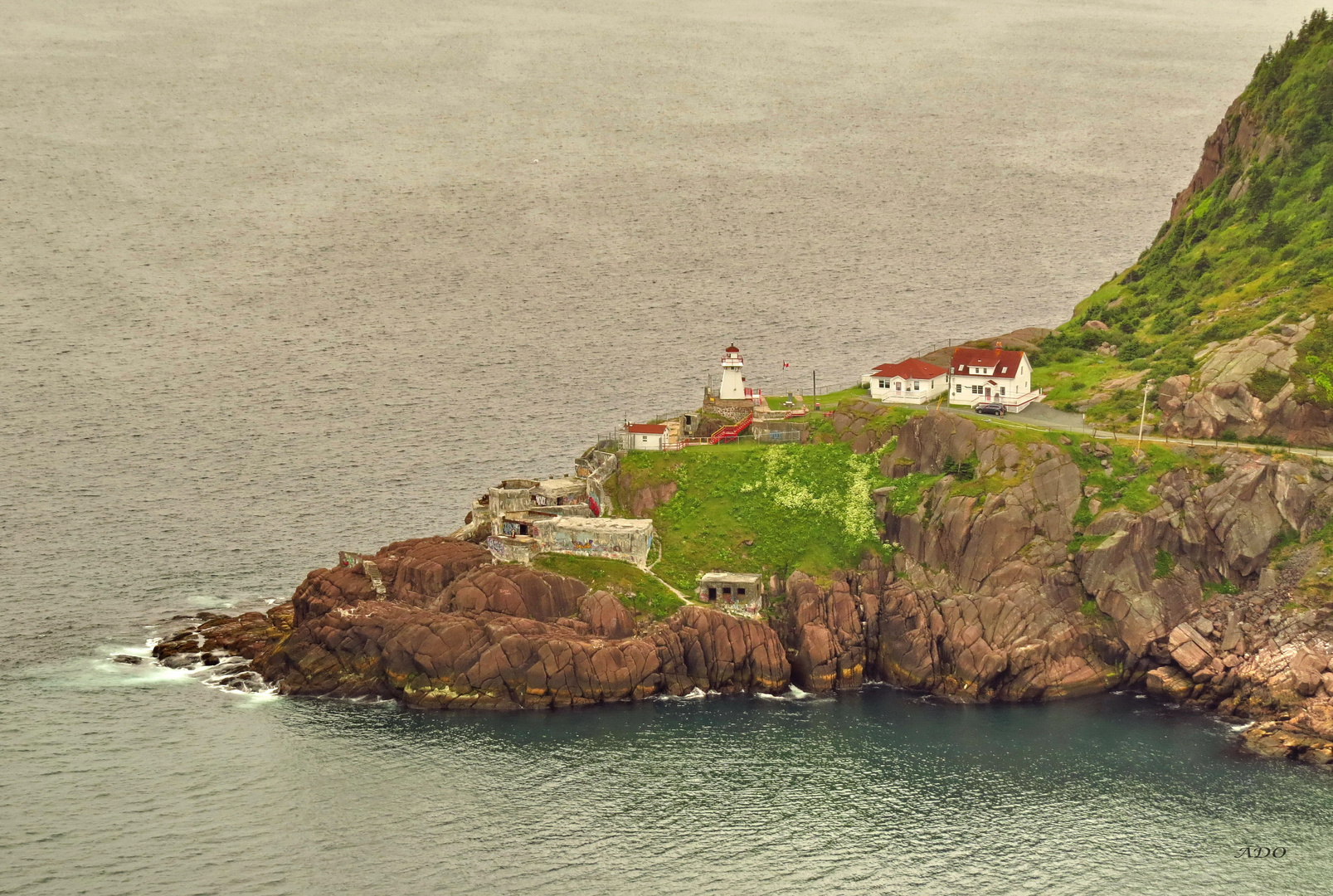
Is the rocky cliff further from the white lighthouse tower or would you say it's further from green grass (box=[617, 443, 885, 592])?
the white lighthouse tower

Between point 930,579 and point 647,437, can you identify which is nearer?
point 930,579

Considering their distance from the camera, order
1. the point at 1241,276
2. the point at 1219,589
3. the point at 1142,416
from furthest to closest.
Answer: the point at 1241,276 → the point at 1142,416 → the point at 1219,589

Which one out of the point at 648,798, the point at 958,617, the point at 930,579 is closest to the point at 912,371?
the point at 930,579

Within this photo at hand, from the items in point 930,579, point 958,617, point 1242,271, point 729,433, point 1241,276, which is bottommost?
point 958,617

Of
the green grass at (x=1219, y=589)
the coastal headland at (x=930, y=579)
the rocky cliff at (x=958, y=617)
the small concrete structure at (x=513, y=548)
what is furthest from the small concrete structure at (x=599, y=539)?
the green grass at (x=1219, y=589)

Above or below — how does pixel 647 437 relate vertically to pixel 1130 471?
above

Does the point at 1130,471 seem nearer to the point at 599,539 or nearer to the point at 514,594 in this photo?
the point at 599,539

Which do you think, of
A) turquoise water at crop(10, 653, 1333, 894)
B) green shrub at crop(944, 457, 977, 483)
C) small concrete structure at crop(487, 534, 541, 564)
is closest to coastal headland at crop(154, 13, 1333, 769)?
green shrub at crop(944, 457, 977, 483)
